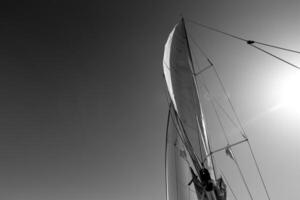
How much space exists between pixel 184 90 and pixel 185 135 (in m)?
2.70

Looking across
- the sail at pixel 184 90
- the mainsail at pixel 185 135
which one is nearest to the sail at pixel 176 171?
the mainsail at pixel 185 135

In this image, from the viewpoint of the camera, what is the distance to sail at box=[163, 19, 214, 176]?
938 cm

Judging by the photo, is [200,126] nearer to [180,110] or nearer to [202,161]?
[180,110]

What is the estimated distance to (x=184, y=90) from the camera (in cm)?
1098

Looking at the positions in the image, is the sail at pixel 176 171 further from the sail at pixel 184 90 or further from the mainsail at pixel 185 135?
the sail at pixel 184 90

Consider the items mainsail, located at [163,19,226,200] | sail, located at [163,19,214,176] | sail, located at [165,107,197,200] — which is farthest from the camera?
sail, located at [165,107,197,200]

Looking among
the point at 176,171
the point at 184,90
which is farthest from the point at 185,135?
the point at 176,171

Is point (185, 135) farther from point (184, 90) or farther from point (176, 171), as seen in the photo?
point (176, 171)

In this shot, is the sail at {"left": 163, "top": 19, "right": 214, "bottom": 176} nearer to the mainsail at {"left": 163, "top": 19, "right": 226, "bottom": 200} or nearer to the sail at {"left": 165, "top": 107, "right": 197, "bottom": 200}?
the mainsail at {"left": 163, "top": 19, "right": 226, "bottom": 200}

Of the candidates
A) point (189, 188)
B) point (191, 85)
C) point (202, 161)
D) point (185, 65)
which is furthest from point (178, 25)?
point (189, 188)

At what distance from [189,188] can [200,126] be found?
301cm

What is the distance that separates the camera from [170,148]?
12.6 metres

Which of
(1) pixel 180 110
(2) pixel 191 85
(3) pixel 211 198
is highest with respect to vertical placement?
(2) pixel 191 85

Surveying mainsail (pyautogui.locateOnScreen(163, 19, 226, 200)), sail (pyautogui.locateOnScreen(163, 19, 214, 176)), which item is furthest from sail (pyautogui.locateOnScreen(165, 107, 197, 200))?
sail (pyautogui.locateOnScreen(163, 19, 214, 176))
